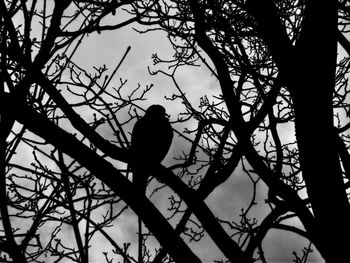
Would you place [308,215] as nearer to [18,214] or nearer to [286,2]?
[18,214]

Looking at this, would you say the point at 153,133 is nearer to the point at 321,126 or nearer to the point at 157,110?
the point at 157,110

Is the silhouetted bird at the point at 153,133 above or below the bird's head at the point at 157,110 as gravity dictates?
below

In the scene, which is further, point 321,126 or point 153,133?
point 153,133

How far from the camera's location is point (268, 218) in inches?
97.3

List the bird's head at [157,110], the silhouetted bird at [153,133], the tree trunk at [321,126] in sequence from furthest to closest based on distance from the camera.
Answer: the bird's head at [157,110] < the silhouetted bird at [153,133] < the tree trunk at [321,126]

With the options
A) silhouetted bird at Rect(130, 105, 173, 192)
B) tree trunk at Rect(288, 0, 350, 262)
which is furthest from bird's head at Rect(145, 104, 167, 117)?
tree trunk at Rect(288, 0, 350, 262)

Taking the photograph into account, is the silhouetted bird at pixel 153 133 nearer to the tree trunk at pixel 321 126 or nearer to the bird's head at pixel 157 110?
the bird's head at pixel 157 110

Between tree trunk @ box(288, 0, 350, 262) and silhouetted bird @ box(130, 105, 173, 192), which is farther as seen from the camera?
silhouetted bird @ box(130, 105, 173, 192)

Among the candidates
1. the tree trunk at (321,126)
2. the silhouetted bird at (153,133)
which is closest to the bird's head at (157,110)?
the silhouetted bird at (153,133)

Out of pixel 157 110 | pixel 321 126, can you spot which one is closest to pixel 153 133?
pixel 157 110

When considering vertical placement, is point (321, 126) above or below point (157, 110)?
below

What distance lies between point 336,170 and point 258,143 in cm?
325

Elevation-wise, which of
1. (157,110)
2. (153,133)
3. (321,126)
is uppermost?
(157,110)

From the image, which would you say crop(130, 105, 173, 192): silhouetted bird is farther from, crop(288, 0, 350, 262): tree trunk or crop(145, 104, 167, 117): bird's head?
crop(288, 0, 350, 262): tree trunk
